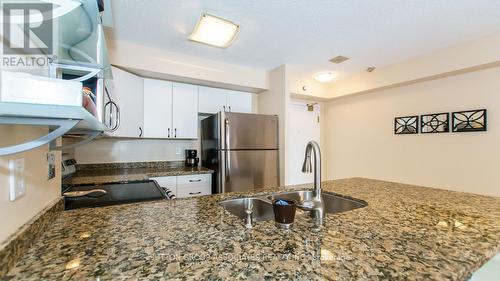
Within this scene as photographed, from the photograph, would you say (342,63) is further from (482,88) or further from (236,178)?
(236,178)

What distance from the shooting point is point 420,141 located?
290 cm

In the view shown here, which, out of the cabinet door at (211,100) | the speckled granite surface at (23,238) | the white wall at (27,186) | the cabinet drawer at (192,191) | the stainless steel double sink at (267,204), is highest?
the cabinet door at (211,100)

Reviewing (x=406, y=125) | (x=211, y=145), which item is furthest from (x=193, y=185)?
(x=406, y=125)

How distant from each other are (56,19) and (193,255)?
0.75 meters

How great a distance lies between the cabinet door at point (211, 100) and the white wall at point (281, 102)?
2.27 ft

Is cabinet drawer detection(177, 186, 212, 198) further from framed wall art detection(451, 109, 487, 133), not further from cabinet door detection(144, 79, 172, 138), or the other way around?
framed wall art detection(451, 109, 487, 133)

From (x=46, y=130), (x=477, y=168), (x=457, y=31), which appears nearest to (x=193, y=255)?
(x=46, y=130)

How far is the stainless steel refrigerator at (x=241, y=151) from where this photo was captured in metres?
2.59

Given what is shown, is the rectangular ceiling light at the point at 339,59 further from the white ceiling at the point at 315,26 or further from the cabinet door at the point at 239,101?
the cabinet door at the point at 239,101

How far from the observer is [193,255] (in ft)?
1.89

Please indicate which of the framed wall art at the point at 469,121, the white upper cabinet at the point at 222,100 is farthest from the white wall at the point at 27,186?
the framed wall art at the point at 469,121

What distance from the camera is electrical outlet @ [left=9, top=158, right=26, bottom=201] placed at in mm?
605

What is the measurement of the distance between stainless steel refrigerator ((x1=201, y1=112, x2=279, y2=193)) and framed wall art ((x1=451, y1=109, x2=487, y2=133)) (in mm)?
2072

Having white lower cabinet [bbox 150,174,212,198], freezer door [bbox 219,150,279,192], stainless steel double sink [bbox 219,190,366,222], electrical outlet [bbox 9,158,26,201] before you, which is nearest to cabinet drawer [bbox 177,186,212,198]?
white lower cabinet [bbox 150,174,212,198]
